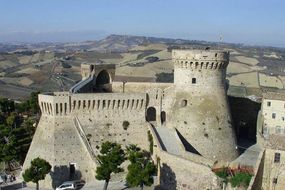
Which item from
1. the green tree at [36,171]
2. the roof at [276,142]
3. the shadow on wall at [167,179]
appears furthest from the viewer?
the shadow on wall at [167,179]

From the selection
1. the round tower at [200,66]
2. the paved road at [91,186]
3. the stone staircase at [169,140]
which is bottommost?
the paved road at [91,186]

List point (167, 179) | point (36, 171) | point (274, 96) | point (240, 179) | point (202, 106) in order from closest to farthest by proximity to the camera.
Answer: point (240, 179)
point (36, 171)
point (167, 179)
point (202, 106)
point (274, 96)

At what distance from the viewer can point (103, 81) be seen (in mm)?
54312

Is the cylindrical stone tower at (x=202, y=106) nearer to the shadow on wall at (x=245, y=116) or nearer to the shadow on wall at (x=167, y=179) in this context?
the shadow on wall at (x=167, y=179)

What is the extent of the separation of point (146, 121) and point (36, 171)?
12.3 meters

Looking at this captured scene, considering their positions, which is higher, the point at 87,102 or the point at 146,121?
the point at 87,102

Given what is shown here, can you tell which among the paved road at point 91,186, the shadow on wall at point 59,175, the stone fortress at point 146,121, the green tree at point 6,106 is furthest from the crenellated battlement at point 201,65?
the green tree at point 6,106

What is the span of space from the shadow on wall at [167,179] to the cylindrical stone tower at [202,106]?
5151 mm

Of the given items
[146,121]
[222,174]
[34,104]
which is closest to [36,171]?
[146,121]

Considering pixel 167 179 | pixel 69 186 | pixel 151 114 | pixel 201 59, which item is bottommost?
pixel 69 186

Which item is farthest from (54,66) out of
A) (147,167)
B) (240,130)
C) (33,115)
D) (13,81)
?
(147,167)

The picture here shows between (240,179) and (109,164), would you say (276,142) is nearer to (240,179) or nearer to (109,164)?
(240,179)

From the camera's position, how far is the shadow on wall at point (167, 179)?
38.2 metres

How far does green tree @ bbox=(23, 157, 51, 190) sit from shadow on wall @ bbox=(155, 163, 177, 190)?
9.43 meters
